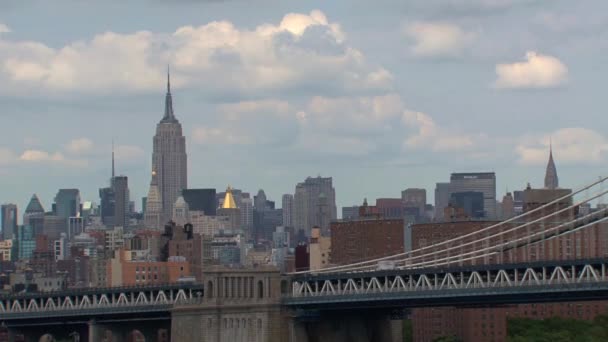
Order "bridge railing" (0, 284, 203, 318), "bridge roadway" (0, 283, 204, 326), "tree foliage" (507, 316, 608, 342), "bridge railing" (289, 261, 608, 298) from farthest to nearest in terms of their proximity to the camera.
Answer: "tree foliage" (507, 316, 608, 342)
"bridge roadway" (0, 283, 204, 326)
"bridge railing" (0, 284, 203, 318)
"bridge railing" (289, 261, 608, 298)

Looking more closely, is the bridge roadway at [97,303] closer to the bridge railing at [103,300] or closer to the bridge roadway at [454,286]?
the bridge railing at [103,300]

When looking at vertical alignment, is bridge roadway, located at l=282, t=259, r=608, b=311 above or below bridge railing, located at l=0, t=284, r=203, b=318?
below

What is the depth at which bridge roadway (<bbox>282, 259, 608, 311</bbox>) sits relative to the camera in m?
133

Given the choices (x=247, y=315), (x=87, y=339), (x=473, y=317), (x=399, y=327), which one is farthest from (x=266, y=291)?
(x=473, y=317)

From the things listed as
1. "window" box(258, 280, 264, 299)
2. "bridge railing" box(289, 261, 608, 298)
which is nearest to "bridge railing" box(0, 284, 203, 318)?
"window" box(258, 280, 264, 299)

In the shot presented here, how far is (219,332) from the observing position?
145750 millimetres

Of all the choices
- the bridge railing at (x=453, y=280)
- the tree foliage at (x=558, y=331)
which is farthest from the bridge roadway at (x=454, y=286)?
the tree foliage at (x=558, y=331)

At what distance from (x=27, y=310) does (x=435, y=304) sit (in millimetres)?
40040

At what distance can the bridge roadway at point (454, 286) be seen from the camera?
132750 millimetres

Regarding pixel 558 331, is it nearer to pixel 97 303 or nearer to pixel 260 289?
pixel 97 303

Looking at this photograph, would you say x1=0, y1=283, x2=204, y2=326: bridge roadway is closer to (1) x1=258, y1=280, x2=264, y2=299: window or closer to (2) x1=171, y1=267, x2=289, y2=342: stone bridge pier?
(2) x1=171, y1=267, x2=289, y2=342: stone bridge pier

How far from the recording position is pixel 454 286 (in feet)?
455

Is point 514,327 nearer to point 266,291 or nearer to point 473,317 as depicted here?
point 473,317

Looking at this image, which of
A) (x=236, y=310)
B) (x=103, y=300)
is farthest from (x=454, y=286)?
(x=103, y=300)
